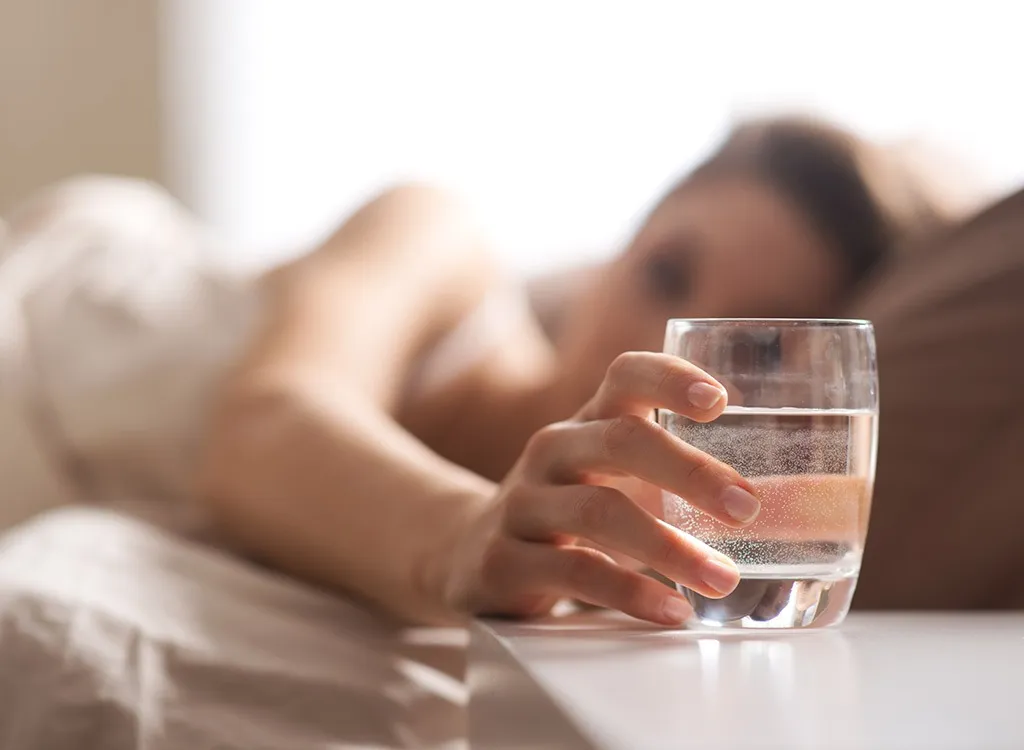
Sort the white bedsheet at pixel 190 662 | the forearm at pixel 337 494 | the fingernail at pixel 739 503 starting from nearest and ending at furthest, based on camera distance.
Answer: the fingernail at pixel 739 503, the white bedsheet at pixel 190 662, the forearm at pixel 337 494

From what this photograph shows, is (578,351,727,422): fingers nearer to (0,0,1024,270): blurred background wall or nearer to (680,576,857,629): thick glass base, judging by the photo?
(680,576,857,629): thick glass base

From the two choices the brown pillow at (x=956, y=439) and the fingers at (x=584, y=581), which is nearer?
the fingers at (x=584, y=581)

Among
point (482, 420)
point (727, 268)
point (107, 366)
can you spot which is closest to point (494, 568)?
point (727, 268)

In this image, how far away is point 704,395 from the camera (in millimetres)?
439

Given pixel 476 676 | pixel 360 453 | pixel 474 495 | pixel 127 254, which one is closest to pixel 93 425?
pixel 127 254

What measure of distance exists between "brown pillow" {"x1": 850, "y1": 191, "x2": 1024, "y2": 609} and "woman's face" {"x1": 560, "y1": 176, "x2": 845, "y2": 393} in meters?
0.19

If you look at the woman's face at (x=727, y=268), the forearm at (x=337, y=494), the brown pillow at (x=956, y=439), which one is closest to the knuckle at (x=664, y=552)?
the forearm at (x=337, y=494)

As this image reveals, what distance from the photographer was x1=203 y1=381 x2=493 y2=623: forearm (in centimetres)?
66

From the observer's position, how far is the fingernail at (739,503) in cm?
44

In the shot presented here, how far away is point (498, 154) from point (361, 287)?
130 centimetres

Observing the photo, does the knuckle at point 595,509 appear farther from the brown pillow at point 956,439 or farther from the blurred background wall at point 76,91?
the blurred background wall at point 76,91

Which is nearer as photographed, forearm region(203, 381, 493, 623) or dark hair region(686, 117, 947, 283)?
forearm region(203, 381, 493, 623)

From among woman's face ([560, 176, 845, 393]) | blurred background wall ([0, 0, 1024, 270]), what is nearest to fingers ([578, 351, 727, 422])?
woman's face ([560, 176, 845, 393])

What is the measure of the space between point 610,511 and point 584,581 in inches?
1.4
